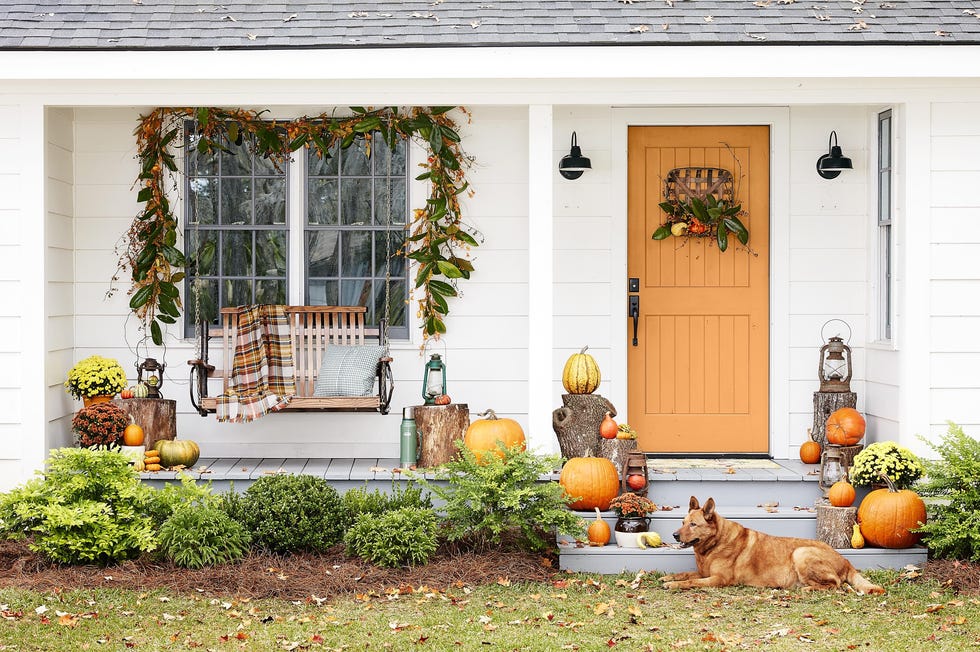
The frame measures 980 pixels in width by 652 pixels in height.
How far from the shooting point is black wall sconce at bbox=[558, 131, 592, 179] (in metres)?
6.59

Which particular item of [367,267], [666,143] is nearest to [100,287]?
[367,267]

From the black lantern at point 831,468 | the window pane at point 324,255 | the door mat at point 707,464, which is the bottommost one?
the door mat at point 707,464

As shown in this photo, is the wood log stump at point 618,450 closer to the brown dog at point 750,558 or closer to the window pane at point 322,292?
the brown dog at point 750,558

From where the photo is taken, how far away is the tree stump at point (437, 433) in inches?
245

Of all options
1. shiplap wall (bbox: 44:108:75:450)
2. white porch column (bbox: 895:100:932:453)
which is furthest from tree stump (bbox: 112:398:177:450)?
white porch column (bbox: 895:100:932:453)

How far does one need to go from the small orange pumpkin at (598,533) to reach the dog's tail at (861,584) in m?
1.16

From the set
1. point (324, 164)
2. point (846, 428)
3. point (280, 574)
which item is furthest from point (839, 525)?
point (324, 164)

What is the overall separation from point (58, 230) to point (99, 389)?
0.99 meters

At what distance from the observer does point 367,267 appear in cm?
688

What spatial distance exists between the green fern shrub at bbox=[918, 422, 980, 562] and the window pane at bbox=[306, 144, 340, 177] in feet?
12.4

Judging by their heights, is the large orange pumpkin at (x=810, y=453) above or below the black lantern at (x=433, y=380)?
below

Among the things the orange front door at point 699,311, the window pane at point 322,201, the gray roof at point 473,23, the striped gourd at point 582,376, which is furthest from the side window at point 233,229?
A: the orange front door at point 699,311

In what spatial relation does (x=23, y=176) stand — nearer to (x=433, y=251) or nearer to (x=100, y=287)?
(x=100, y=287)

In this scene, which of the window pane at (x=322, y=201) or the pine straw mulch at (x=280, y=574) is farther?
the window pane at (x=322, y=201)
